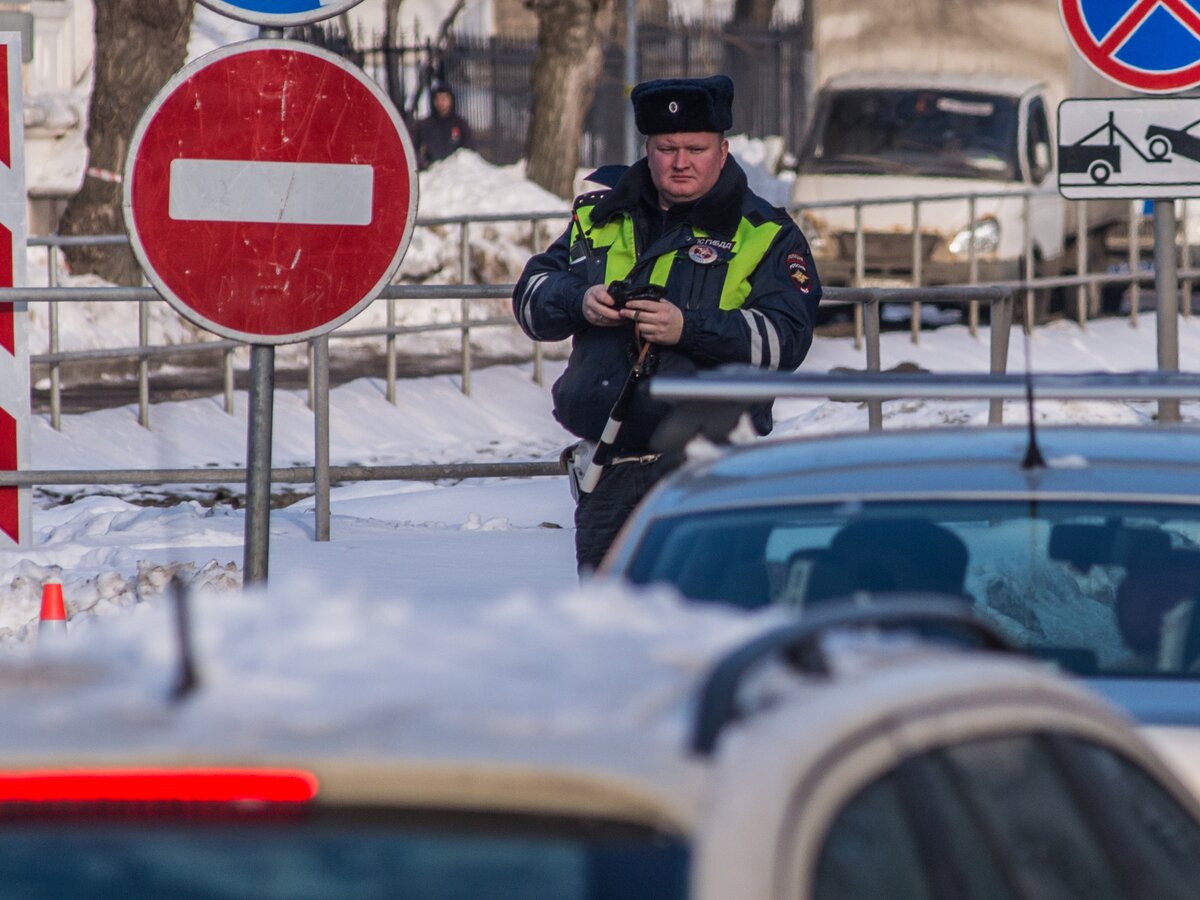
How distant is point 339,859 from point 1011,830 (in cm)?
59

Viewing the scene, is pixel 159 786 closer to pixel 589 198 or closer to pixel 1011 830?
pixel 1011 830

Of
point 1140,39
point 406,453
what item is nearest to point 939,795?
point 1140,39

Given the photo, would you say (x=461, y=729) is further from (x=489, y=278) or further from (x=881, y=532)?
(x=489, y=278)

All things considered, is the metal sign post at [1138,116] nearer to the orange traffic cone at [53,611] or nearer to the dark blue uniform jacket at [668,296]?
the dark blue uniform jacket at [668,296]

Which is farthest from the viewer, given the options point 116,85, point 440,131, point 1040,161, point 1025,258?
point 440,131

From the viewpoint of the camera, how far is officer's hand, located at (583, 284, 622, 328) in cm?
523

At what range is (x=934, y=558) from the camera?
363 centimetres

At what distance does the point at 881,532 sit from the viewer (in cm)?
360

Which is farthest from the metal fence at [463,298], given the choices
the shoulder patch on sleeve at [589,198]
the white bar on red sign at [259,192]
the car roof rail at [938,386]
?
the car roof rail at [938,386]

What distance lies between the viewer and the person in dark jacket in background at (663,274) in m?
5.36

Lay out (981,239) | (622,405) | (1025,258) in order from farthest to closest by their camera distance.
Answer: (981,239)
(1025,258)
(622,405)

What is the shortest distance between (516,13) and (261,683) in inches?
2054

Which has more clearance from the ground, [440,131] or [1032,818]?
[440,131]

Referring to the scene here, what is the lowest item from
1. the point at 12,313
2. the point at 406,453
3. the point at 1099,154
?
the point at 406,453
